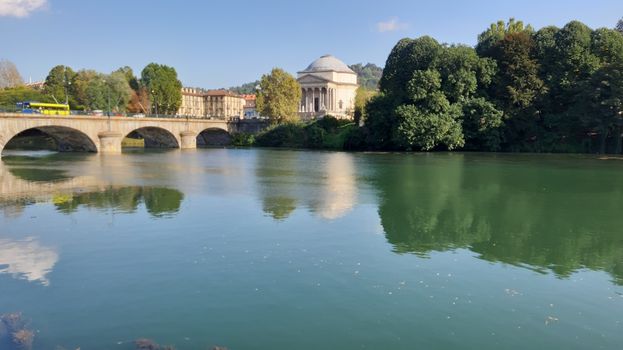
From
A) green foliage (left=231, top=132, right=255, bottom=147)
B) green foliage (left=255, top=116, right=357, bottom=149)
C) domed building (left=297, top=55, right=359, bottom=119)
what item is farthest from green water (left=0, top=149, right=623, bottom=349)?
domed building (left=297, top=55, right=359, bottom=119)

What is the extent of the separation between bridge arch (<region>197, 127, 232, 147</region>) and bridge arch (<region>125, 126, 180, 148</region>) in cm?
1088

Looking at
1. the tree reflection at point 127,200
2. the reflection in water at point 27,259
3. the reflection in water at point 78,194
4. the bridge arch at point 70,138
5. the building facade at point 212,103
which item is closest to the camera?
the reflection in water at point 27,259

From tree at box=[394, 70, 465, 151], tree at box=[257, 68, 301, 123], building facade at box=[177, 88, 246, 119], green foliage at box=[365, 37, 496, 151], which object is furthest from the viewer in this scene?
building facade at box=[177, 88, 246, 119]

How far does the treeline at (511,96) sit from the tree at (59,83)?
209 feet

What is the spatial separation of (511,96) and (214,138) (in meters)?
55.0

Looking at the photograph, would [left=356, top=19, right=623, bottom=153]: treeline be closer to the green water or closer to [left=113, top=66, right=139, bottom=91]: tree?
the green water

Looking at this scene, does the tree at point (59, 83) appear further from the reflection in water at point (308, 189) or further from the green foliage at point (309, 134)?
the reflection in water at point (308, 189)

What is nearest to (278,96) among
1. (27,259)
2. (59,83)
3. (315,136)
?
(315,136)

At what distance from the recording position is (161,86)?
4087 inches

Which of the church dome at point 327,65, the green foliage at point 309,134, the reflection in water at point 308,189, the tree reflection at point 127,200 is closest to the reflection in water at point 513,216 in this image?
the reflection in water at point 308,189

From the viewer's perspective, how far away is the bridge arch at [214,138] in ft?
308

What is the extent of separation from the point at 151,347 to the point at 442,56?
199ft

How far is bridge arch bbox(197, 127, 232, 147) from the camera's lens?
94.0 meters

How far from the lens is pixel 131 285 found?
39.5ft
